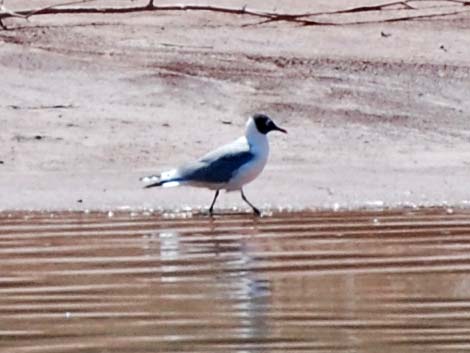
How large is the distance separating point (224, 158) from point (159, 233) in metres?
1.79

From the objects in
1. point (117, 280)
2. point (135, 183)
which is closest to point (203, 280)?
point (117, 280)

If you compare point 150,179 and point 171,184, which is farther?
point 150,179

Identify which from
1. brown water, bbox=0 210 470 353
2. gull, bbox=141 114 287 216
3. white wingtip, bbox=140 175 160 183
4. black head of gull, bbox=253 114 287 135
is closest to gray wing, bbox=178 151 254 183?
gull, bbox=141 114 287 216

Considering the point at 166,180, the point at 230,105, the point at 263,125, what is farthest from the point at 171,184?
the point at 230,105

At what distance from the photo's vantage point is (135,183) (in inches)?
489

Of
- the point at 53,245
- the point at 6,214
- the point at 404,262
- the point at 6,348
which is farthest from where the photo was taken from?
the point at 6,214

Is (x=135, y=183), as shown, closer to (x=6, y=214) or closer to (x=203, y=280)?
(x=6, y=214)

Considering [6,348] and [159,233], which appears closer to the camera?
[6,348]

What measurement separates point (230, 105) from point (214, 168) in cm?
253

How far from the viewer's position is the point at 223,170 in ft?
39.0

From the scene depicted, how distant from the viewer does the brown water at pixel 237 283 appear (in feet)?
23.8

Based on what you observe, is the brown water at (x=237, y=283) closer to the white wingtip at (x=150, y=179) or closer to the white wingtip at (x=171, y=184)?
the white wingtip at (x=171, y=184)

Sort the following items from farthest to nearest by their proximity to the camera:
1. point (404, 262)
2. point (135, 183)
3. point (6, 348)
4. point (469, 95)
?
point (469, 95) < point (135, 183) < point (404, 262) < point (6, 348)

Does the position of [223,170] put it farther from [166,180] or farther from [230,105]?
[230,105]
